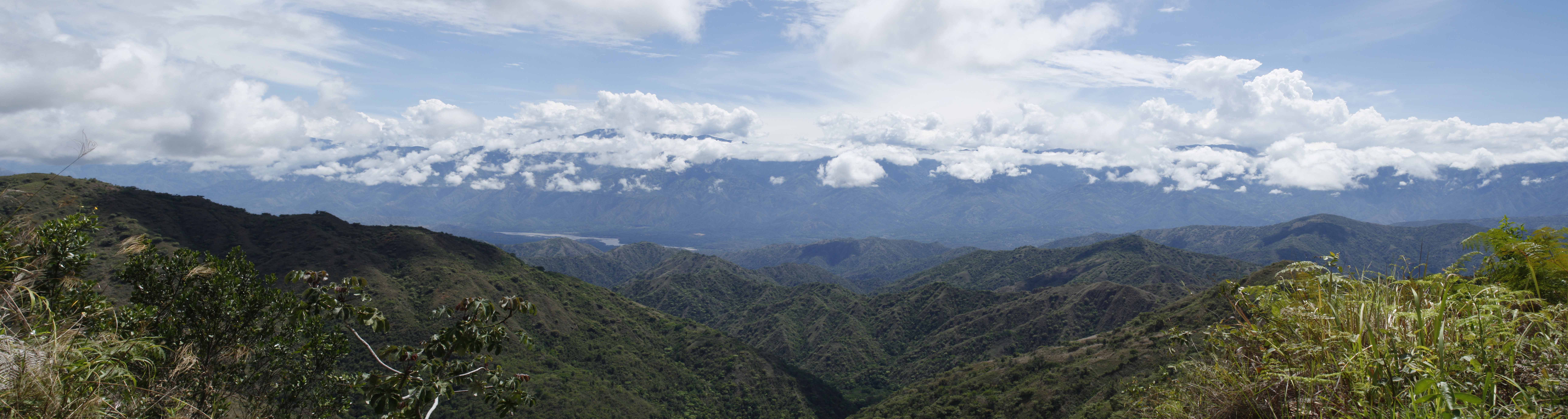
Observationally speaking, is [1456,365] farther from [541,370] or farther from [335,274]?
[335,274]

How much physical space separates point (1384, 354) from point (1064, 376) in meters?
71.9

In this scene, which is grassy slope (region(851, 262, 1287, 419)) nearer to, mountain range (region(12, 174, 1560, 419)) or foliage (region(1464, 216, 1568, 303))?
mountain range (region(12, 174, 1560, 419))

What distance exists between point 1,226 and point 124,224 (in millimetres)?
100018

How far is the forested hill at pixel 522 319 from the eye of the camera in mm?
79625

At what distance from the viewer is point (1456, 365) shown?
4.77 meters

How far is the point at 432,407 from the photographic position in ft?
22.8

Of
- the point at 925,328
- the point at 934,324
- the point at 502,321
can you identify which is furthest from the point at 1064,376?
the point at 925,328

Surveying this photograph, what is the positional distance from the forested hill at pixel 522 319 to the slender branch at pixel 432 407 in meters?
63.7

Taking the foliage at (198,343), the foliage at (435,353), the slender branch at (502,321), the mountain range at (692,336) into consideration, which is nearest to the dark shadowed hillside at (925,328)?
the mountain range at (692,336)

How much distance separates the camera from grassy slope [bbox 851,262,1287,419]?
198 feet

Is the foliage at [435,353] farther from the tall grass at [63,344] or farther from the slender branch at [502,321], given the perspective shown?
the tall grass at [63,344]

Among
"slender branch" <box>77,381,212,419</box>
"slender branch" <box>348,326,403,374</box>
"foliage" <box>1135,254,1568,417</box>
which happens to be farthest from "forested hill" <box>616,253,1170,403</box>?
"slender branch" <box>348,326,403,374</box>

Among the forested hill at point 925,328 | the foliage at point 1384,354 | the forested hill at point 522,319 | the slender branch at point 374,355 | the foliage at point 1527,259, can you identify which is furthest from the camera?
the forested hill at point 925,328

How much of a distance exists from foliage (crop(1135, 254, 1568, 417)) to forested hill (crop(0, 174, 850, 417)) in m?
68.4
